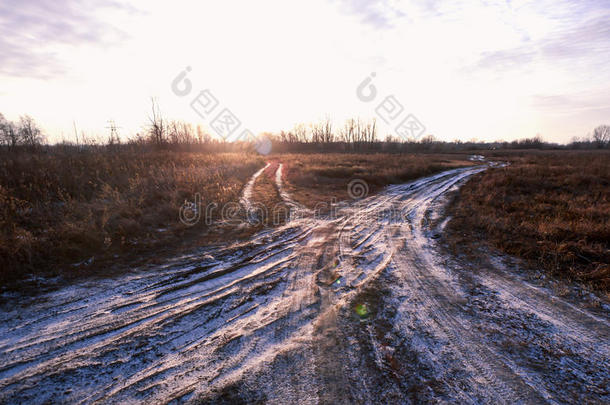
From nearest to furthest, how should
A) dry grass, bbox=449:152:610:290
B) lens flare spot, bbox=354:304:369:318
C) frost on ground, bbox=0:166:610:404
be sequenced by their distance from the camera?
frost on ground, bbox=0:166:610:404 < lens flare spot, bbox=354:304:369:318 < dry grass, bbox=449:152:610:290

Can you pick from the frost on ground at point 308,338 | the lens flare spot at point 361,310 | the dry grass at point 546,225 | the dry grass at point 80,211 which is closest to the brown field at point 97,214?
the dry grass at point 80,211

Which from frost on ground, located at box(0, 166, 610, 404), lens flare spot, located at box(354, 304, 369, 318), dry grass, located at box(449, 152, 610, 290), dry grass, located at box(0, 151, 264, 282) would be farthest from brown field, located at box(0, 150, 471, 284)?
dry grass, located at box(449, 152, 610, 290)

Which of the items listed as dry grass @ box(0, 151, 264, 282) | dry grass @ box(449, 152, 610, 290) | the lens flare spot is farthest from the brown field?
dry grass @ box(449, 152, 610, 290)

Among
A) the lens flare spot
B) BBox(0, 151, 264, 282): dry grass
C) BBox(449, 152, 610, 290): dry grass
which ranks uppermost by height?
BBox(0, 151, 264, 282): dry grass

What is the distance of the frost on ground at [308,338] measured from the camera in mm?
2307

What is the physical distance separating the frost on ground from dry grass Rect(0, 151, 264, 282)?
1.41 meters

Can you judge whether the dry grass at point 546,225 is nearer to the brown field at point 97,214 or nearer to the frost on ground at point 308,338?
the frost on ground at point 308,338

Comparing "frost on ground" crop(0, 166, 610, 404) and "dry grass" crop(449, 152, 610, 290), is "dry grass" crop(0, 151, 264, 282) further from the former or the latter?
"dry grass" crop(449, 152, 610, 290)

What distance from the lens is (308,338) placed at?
2.95 metres

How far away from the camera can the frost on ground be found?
2.31 metres

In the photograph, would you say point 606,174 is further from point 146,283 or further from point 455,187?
point 146,283

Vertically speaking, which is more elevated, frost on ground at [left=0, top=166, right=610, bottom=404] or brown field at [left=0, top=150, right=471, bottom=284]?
brown field at [left=0, top=150, right=471, bottom=284]

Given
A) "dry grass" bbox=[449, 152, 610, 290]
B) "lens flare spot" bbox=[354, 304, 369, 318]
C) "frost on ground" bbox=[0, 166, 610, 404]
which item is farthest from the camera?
"dry grass" bbox=[449, 152, 610, 290]

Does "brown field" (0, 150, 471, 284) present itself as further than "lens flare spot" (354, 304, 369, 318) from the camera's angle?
Yes
